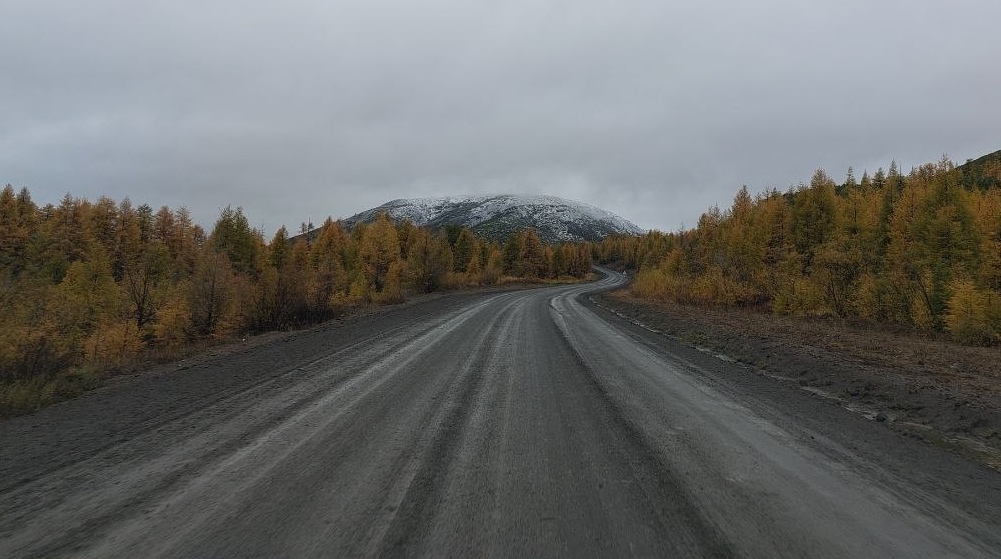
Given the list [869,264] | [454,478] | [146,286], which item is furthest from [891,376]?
[146,286]

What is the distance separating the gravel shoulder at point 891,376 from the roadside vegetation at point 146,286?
11576 mm

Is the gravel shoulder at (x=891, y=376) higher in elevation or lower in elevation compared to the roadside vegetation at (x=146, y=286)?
lower

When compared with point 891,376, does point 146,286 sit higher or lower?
higher

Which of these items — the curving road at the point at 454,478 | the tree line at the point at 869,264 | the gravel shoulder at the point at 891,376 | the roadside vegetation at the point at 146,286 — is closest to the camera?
the curving road at the point at 454,478

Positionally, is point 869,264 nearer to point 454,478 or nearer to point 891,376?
point 891,376

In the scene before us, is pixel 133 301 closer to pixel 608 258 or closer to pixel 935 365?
pixel 935 365

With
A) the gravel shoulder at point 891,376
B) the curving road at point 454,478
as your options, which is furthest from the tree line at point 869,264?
the curving road at point 454,478

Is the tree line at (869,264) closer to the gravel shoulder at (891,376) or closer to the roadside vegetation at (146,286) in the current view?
the gravel shoulder at (891,376)

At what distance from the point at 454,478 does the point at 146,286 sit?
66.6 feet

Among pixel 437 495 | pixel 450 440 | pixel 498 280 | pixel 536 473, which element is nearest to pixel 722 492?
pixel 536 473

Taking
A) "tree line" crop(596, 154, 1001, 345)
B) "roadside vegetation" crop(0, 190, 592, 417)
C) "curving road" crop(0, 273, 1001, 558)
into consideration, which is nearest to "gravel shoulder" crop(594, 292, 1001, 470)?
"curving road" crop(0, 273, 1001, 558)

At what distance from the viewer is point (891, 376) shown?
7734 mm

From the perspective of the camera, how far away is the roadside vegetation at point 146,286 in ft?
29.1

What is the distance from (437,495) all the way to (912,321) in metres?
25.6
